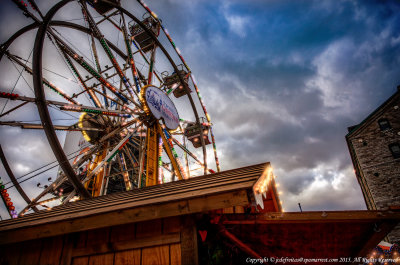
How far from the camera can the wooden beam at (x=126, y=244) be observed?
2.88 m

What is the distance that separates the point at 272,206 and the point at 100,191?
8.65 meters

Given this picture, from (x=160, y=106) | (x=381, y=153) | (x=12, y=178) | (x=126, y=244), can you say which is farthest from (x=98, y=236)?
(x=381, y=153)

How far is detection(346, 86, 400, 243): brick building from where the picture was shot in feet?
53.6

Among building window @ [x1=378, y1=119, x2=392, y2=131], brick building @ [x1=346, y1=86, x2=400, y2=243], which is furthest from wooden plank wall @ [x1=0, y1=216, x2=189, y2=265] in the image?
building window @ [x1=378, y1=119, x2=392, y2=131]

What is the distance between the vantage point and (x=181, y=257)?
2.70m

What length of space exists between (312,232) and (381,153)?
20.5 m

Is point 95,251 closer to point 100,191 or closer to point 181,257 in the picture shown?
point 181,257

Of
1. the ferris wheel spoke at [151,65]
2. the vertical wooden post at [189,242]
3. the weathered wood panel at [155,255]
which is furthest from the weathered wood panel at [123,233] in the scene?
the ferris wheel spoke at [151,65]

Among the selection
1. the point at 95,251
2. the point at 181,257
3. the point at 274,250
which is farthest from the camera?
the point at 95,251

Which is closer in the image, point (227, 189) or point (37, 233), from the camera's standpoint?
point (227, 189)

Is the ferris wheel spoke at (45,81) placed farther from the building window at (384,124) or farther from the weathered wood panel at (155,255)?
the building window at (384,124)

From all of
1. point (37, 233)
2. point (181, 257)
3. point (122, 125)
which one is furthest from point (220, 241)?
point (122, 125)

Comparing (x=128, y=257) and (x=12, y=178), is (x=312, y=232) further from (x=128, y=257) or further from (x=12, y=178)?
(x=12, y=178)

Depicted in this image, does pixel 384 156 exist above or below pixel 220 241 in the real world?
above
